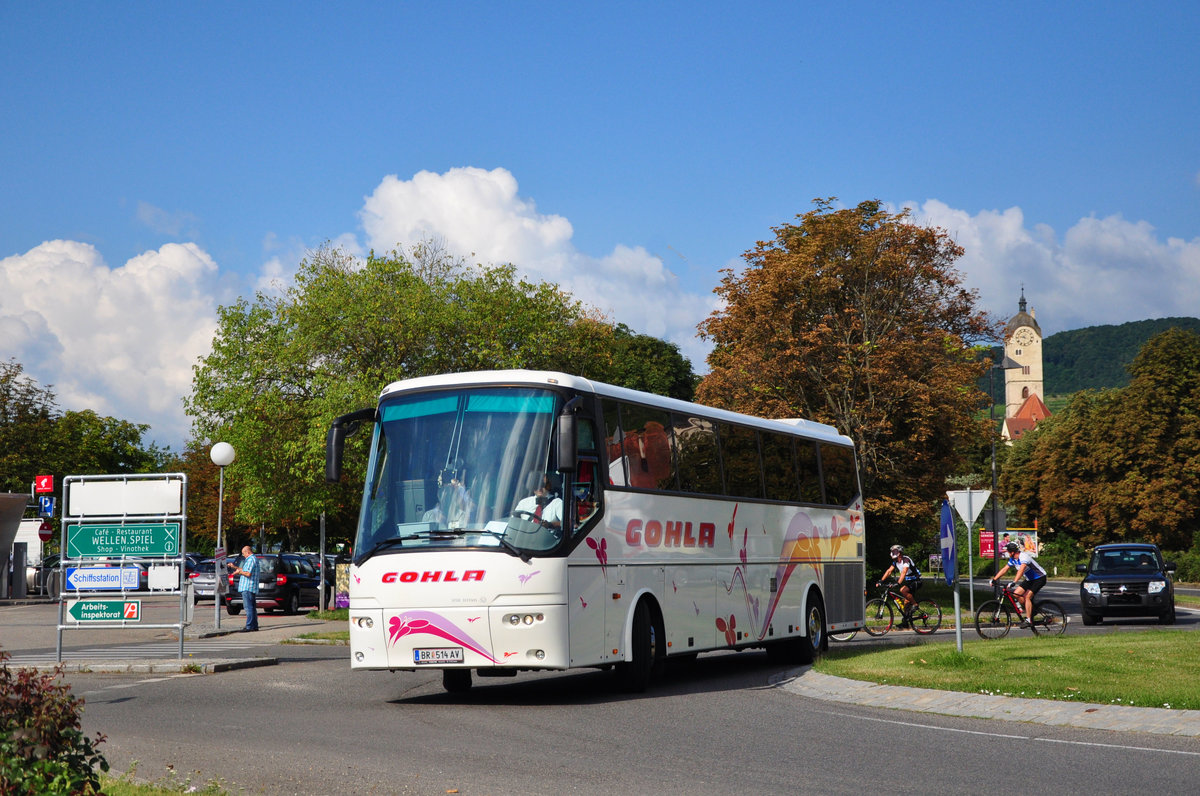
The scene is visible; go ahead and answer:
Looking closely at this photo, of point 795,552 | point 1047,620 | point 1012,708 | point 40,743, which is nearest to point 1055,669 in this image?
point 1012,708

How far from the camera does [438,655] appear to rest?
13.4 m

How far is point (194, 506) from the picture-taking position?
78.6 m

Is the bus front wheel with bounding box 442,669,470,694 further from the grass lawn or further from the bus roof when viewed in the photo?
the grass lawn

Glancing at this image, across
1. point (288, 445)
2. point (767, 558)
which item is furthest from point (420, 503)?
point (288, 445)

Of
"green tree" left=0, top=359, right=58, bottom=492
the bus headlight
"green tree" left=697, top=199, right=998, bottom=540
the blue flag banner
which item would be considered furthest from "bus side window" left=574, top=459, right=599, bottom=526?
"green tree" left=0, top=359, right=58, bottom=492

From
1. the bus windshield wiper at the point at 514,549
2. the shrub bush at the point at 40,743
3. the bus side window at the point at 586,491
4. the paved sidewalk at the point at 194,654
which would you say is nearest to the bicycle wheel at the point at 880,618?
the paved sidewalk at the point at 194,654

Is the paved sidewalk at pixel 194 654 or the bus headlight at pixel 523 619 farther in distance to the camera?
the paved sidewalk at pixel 194 654

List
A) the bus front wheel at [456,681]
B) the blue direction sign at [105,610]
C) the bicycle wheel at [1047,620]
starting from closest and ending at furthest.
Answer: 1. the bus front wheel at [456,681]
2. the blue direction sign at [105,610]
3. the bicycle wheel at [1047,620]

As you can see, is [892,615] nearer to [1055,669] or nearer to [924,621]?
[924,621]

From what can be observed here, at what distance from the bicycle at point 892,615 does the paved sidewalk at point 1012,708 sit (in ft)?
37.2

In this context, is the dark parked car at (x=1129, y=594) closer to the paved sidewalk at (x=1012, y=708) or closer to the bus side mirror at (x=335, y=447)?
the paved sidewalk at (x=1012, y=708)

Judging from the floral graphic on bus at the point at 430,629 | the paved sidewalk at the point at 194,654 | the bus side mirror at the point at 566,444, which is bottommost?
the paved sidewalk at the point at 194,654

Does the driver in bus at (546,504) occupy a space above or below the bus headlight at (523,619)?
above

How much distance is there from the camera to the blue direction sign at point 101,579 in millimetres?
20000
